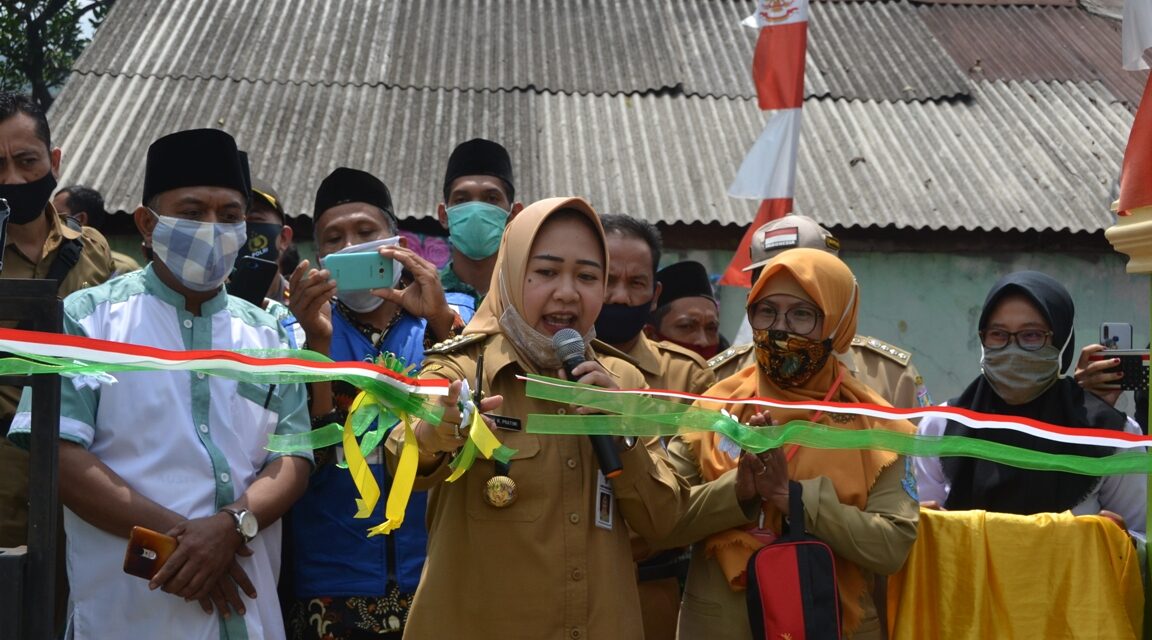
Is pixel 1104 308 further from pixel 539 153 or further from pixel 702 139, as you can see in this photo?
pixel 539 153

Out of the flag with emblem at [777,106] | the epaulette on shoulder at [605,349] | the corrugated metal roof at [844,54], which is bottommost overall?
the epaulette on shoulder at [605,349]

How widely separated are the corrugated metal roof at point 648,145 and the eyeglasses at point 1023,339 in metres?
6.11

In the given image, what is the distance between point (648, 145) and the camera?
11.3 meters

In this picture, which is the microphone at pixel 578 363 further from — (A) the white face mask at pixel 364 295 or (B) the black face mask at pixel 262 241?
(B) the black face mask at pixel 262 241

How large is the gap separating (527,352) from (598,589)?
2.13 ft

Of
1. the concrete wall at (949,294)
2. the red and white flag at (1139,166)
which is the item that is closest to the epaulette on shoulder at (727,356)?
the red and white flag at (1139,166)

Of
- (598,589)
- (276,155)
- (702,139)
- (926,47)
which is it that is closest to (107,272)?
(598,589)

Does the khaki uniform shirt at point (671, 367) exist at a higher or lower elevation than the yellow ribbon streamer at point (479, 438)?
higher

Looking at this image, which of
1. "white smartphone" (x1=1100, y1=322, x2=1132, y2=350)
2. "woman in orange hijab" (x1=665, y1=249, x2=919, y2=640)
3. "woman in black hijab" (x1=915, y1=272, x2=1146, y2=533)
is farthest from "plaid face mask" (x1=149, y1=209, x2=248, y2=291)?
"white smartphone" (x1=1100, y1=322, x2=1132, y2=350)

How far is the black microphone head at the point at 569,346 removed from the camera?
2.99m

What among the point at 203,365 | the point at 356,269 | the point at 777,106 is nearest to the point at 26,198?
the point at 356,269

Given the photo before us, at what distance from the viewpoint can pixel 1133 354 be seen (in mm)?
4094

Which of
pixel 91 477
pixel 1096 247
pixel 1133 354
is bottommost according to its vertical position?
pixel 91 477

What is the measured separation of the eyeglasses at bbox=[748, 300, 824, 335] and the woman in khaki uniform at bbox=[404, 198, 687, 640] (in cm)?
50
